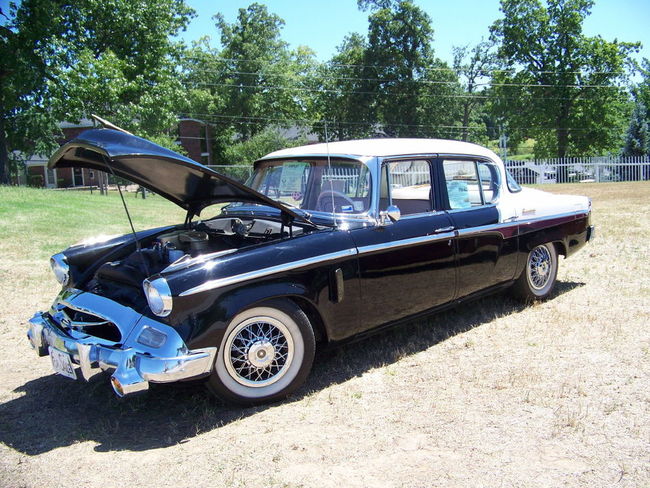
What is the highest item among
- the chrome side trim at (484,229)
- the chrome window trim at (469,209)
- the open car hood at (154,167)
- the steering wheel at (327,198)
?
the open car hood at (154,167)

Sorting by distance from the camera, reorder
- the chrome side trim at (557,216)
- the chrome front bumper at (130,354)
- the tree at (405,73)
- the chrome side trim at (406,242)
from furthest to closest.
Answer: the tree at (405,73) → the chrome side trim at (557,216) → the chrome side trim at (406,242) → the chrome front bumper at (130,354)

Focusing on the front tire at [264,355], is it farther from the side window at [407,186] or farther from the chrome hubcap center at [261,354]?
the side window at [407,186]

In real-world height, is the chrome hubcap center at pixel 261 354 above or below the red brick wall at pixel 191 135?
below

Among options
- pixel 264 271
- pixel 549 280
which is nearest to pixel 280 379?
pixel 264 271

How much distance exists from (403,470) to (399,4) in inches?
1842

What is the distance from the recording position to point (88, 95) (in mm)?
25250

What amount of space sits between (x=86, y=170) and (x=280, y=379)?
51886 millimetres

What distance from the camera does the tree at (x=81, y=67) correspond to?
25094 millimetres

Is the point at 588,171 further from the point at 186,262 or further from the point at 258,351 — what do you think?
the point at 186,262

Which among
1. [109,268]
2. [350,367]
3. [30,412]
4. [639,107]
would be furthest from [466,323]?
[639,107]

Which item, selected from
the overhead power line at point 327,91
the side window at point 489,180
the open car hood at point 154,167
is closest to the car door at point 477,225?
the side window at point 489,180

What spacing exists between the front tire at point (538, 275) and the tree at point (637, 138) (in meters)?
37.0

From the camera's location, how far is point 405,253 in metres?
4.29

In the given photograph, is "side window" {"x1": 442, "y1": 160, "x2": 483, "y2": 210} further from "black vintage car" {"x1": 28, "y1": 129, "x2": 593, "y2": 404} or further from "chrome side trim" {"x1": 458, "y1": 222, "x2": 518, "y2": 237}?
"chrome side trim" {"x1": 458, "y1": 222, "x2": 518, "y2": 237}
